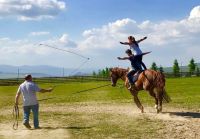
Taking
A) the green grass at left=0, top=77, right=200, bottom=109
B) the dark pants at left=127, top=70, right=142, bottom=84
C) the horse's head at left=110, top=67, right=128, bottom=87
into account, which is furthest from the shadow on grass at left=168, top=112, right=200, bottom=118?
the horse's head at left=110, top=67, right=128, bottom=87

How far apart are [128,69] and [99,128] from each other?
575 centimetres

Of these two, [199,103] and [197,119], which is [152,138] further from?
[199,103]

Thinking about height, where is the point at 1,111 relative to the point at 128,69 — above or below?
below

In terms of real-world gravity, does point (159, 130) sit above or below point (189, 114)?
below

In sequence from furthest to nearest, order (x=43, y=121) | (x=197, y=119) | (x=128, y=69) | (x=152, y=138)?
1. (x=128, y=69)
2. (x=43, y=121)
3. (x=197, y=119)
4. (x=152, y=138)

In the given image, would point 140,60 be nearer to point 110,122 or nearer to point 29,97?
point 110,122

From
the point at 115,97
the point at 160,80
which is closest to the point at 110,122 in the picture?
the point at 160,80

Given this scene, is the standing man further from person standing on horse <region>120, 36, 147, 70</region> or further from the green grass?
the green grass

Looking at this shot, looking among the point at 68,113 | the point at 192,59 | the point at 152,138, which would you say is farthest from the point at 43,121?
the point at 192,59

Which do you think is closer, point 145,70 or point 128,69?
point 145,70

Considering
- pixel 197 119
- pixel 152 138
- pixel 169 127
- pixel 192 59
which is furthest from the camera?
pixel 192 59

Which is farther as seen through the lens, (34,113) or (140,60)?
(140,60)

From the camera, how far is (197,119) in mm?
17781

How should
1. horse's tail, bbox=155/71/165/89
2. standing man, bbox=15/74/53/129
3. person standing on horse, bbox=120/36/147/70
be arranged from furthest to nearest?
person standing on horse, bbox=120/36/147/70
horse's tail, bbox=155/71/165/89
standing man, bbox=15/74/53/129
